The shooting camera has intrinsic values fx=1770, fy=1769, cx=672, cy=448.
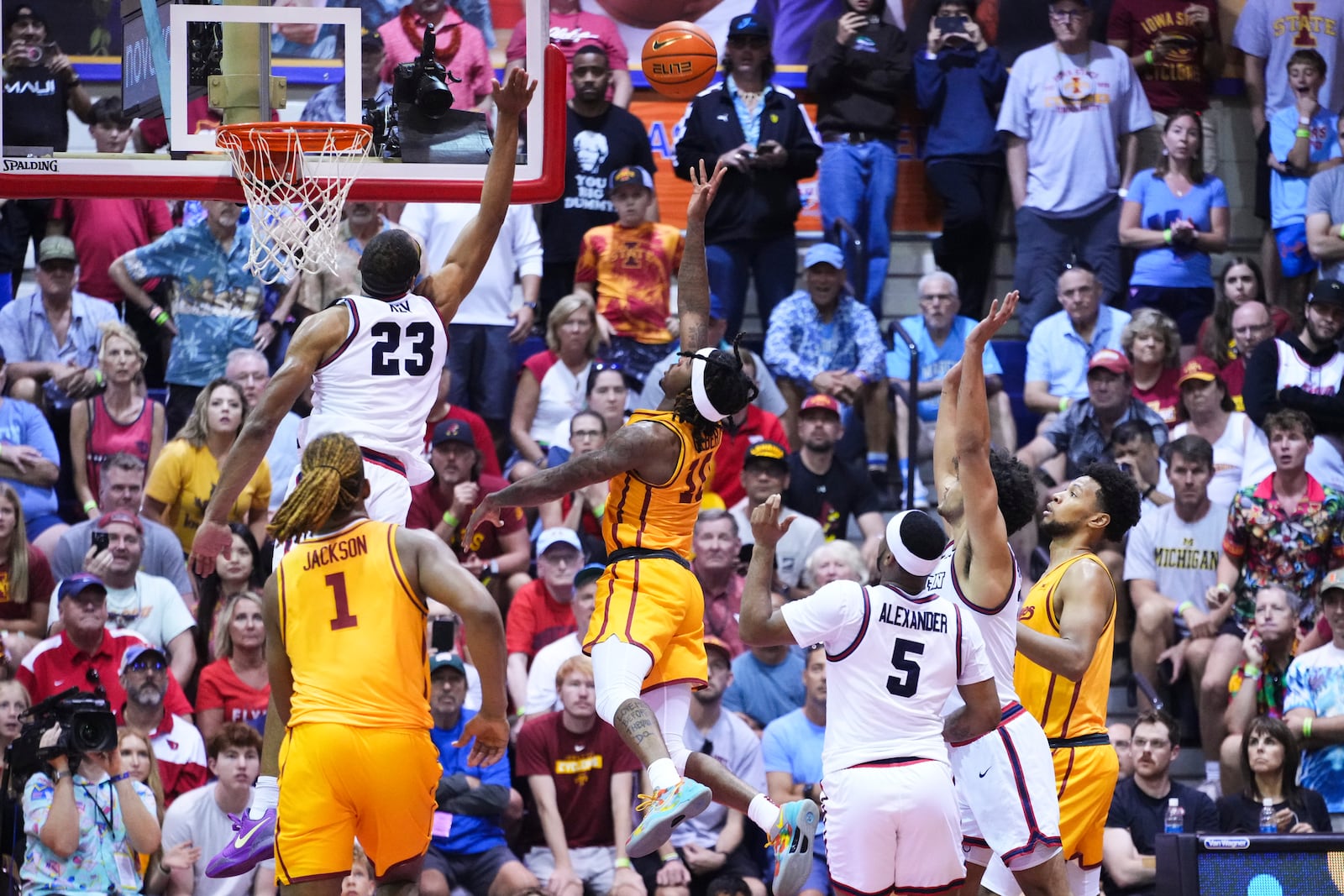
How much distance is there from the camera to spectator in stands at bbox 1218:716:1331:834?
9.97 m

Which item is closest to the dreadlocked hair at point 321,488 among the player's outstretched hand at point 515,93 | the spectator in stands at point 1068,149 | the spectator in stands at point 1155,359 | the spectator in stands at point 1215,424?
the player's outstretched hand at point 515,93

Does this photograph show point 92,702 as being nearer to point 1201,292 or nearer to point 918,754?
point 918,754

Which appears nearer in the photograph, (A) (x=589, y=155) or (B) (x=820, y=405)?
(B) (x=820, y=405)

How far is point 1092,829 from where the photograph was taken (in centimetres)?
782

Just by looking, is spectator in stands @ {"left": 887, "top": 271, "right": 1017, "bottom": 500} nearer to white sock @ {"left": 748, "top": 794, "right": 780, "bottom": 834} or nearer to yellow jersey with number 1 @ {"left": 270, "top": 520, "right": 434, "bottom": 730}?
white sock @ {"left": 748, "top": 794, "right": 780, "bottom": 834}

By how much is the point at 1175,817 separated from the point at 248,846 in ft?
18.1

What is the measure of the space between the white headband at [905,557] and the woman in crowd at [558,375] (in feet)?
18.6

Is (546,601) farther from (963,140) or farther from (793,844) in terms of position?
(963,140)

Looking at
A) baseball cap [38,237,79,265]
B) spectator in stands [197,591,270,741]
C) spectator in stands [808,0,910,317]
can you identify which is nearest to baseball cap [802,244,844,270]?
spectator in stands [808,0,910,317]

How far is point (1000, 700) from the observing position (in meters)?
7.36

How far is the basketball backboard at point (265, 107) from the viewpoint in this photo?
8.08 meters

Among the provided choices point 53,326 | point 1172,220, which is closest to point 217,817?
point 53,326

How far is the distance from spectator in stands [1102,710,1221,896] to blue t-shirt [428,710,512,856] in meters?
Result: 3.47

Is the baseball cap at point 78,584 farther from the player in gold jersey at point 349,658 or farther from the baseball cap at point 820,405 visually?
the baseball cap at point 820,405
